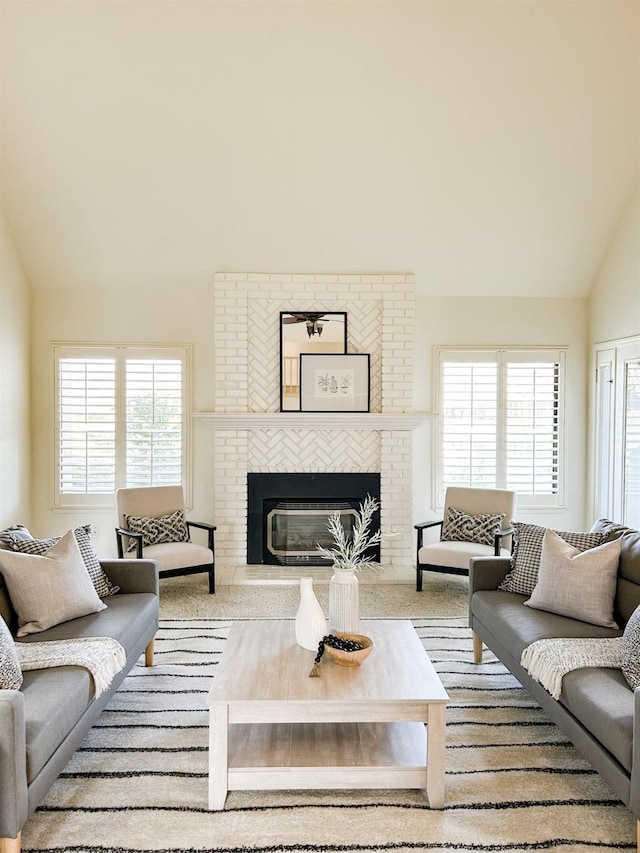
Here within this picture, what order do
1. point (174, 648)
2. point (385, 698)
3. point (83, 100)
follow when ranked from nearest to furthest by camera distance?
point (385, 698) → point (174, 648) → point (83, 100)

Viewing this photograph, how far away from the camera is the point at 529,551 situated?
3.87m

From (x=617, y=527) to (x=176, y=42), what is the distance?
433cm

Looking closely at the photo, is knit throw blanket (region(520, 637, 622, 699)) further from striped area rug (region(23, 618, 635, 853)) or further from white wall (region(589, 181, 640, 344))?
white wall (region(589, 181, 640, 344))

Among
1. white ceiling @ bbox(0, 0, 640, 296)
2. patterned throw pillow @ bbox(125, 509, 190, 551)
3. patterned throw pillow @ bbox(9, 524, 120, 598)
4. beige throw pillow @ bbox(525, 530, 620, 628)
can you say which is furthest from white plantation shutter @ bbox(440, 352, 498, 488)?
patterned throw pillow @ bbox(9, 524, 120, 598)

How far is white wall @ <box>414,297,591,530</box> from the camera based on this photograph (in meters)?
6.71

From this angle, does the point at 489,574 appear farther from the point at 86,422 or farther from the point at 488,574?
the point at 86,422

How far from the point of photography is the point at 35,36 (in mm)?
4566

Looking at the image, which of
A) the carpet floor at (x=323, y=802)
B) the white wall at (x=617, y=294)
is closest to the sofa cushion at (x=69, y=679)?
the carpet floor at (x=323, y=802)

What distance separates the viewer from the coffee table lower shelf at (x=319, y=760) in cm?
259

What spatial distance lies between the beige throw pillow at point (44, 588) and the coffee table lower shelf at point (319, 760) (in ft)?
3.51

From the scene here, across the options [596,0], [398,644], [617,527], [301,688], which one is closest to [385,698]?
[301,688]

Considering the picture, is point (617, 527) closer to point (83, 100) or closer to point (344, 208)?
point (344, 208)

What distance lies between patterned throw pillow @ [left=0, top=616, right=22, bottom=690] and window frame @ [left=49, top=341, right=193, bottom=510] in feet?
13.2

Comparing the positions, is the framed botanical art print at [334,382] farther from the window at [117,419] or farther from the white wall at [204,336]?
the window at [117,419]
